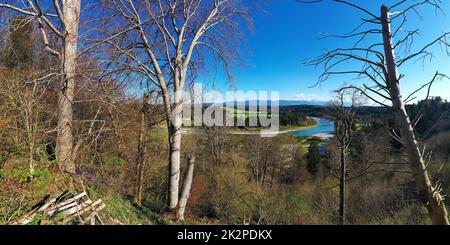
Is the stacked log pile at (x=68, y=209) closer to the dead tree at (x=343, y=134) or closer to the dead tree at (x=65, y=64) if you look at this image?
the dead tree at (x=65, y=64)

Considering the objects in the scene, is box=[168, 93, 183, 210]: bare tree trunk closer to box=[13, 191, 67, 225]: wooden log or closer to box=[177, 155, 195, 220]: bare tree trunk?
box=[177, 155, 195, 220]: bare tree trunk

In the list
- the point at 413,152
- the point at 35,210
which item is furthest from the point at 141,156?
the point at 413,152

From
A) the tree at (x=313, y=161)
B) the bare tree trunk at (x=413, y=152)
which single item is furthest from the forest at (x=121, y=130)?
the tree at (x=313, y=161)

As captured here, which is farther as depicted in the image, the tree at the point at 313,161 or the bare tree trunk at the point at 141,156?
the tree at the point at 313,161

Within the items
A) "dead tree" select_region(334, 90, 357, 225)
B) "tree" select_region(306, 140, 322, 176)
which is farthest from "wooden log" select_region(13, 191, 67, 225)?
"tree" select_region(306, 140, 322, 176)

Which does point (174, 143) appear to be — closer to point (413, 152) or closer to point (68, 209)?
point (68, 209)
